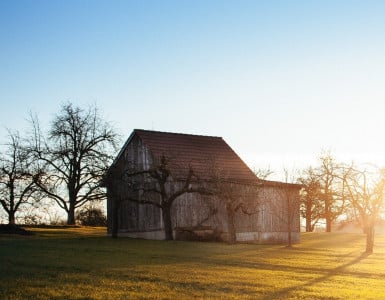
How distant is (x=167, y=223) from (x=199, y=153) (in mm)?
8470

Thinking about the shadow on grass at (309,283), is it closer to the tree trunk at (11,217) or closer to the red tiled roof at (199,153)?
the red tiled roof at (199,153)

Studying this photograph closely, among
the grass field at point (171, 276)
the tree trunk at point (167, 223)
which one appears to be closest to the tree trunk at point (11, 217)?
the tree trunk at point (167, 223)

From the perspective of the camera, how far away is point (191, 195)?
147 feet

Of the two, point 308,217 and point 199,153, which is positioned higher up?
point 199,153

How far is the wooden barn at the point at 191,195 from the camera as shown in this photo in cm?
4274

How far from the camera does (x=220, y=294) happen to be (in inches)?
637

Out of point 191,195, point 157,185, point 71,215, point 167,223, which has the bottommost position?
point 167,223

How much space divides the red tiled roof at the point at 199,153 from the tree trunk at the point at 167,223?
3224 mm

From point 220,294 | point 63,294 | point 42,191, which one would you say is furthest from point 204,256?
point 42,191

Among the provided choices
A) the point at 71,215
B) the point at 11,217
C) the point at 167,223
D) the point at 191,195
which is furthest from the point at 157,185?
the point at 71,215

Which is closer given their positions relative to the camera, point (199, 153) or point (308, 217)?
point (199, 153)

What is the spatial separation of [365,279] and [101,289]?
1216cm

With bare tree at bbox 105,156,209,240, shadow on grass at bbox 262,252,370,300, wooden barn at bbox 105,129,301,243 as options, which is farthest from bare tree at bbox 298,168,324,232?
shadow on grass at bbox 262,252,370,300

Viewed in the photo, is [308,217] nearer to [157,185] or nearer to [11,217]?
[157,185]
